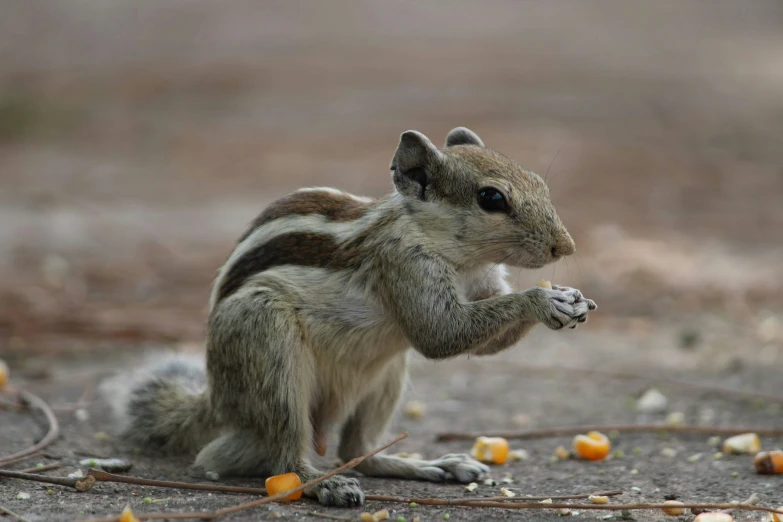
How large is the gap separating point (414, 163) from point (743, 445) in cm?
211

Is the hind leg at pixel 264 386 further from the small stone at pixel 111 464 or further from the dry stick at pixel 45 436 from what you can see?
the dry stick at pixel 45 436

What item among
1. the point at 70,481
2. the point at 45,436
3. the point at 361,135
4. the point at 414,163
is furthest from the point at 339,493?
the point at 361,135

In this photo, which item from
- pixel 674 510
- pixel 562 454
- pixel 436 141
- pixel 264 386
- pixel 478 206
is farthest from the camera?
pixel 436 141

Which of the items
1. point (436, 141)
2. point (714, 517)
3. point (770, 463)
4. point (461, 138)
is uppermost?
point (436, 141)

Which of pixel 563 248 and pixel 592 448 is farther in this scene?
pixel 592 448

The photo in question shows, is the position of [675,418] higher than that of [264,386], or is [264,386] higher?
[675,418]

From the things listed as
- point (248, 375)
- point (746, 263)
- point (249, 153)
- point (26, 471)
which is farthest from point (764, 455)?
point (249, 153)

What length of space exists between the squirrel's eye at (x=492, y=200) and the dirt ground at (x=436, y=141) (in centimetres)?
50

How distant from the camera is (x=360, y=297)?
4.04 m

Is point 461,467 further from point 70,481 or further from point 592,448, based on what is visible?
point 70,481

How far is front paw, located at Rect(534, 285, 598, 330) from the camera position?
12.5ft

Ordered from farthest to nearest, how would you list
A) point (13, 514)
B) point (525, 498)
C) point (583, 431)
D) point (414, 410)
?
point (414, 410), point (583, 431), point (525, 498), point (13, 514)

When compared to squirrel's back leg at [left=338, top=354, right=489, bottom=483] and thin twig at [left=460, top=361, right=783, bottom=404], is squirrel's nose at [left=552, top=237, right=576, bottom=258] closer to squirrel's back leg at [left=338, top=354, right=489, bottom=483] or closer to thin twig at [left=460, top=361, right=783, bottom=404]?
squirrel's back leg at [left=338, top=354, right=489, bottom=483]

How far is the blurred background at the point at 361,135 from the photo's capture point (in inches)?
324
